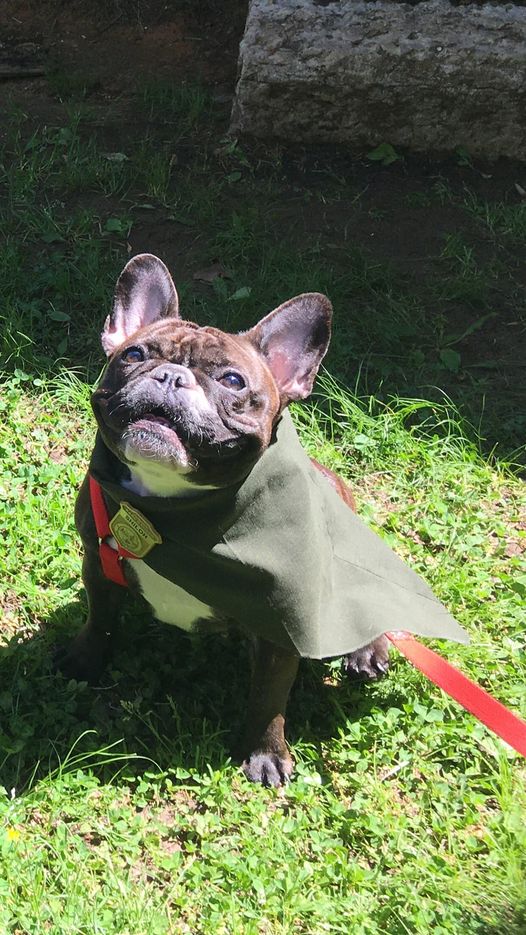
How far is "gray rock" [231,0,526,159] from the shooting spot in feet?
17.0

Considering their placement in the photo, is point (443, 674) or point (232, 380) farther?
point (443, 674)

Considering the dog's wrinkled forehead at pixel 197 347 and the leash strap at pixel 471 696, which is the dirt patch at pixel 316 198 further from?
the dog's wrinkled forehead at pixel 197 347

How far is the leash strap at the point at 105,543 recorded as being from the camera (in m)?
2.69

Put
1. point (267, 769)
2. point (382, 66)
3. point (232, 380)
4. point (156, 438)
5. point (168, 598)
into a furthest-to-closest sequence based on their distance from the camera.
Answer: point (382, 66) < point (267, 769) < point (168, 598) < point (232, 380) < point (156, 438)

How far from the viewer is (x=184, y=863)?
2709 millimetres

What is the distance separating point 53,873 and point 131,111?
4386 mm

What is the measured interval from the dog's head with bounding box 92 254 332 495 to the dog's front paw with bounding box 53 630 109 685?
79 centimetres

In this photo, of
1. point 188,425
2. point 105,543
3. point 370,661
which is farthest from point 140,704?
point 188,425

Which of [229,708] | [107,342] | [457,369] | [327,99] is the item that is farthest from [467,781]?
[327,99]

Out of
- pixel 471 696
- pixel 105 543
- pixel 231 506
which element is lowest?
pixel 471 696

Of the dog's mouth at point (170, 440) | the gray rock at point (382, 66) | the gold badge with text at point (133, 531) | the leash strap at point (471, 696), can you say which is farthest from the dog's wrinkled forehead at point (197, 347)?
the gray rock at point (382, 66)

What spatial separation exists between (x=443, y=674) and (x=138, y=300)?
132 cm

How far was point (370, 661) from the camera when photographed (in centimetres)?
314

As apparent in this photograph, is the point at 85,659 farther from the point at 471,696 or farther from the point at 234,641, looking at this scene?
the point at 471,696
